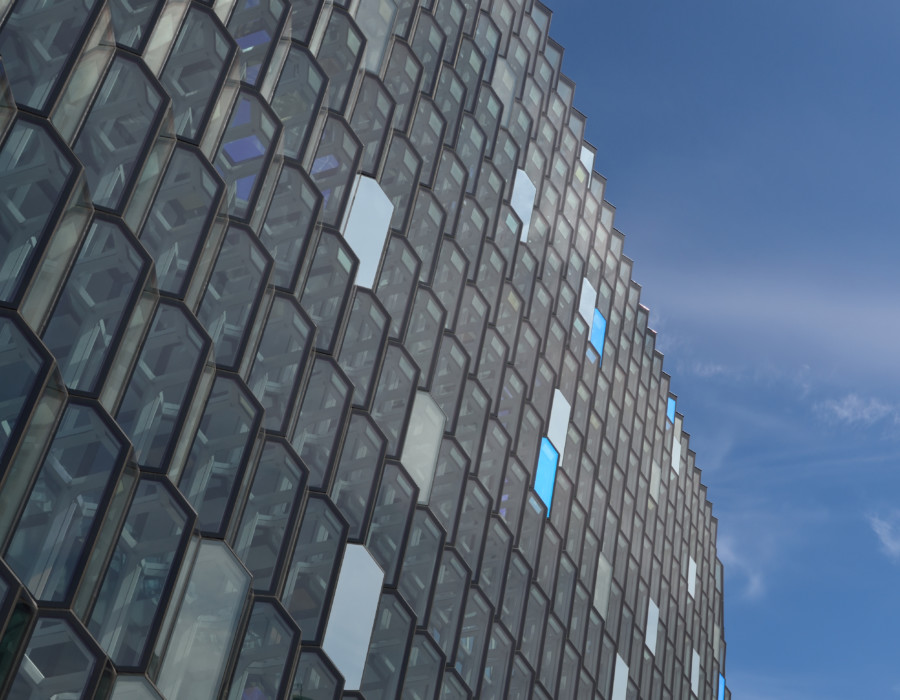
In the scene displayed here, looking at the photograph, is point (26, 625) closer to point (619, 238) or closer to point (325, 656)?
point (325, 656)

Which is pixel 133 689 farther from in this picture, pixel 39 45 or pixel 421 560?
pixel 421 560

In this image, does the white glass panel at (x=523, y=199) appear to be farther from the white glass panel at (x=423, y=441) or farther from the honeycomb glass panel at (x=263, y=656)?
the honeycomb glass panel at (x=263, y=656)

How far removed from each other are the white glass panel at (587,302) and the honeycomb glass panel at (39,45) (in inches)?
1080

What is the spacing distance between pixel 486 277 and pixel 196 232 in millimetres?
14876

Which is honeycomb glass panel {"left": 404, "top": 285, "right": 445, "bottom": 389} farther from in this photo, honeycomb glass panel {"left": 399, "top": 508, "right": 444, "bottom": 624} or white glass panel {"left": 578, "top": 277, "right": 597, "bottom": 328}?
white glass panel {"left": 578, "top": 277, "right": 597, "bottom": 328}

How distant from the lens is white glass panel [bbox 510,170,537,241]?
35.0 meters

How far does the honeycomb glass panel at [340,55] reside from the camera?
23766 millimetres

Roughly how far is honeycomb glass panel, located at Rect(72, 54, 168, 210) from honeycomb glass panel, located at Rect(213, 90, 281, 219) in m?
2.54

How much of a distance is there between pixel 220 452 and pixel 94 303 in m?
3.97

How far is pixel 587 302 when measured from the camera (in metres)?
41.3

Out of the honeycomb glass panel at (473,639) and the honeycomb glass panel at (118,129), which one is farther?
the honeycomb glass panel at (473,639)

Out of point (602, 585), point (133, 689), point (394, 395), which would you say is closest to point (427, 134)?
point (394, 395)

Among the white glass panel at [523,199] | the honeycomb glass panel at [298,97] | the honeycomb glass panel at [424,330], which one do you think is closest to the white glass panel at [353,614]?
the honeycomb glass panel at [424,330]

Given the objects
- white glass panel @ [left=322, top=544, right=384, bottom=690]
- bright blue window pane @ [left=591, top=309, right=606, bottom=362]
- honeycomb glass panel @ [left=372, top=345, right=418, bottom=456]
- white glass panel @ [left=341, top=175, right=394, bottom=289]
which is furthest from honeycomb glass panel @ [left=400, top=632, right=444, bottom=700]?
bright blue window pane @ [left=591, top=309, right=606, bottom=362]
